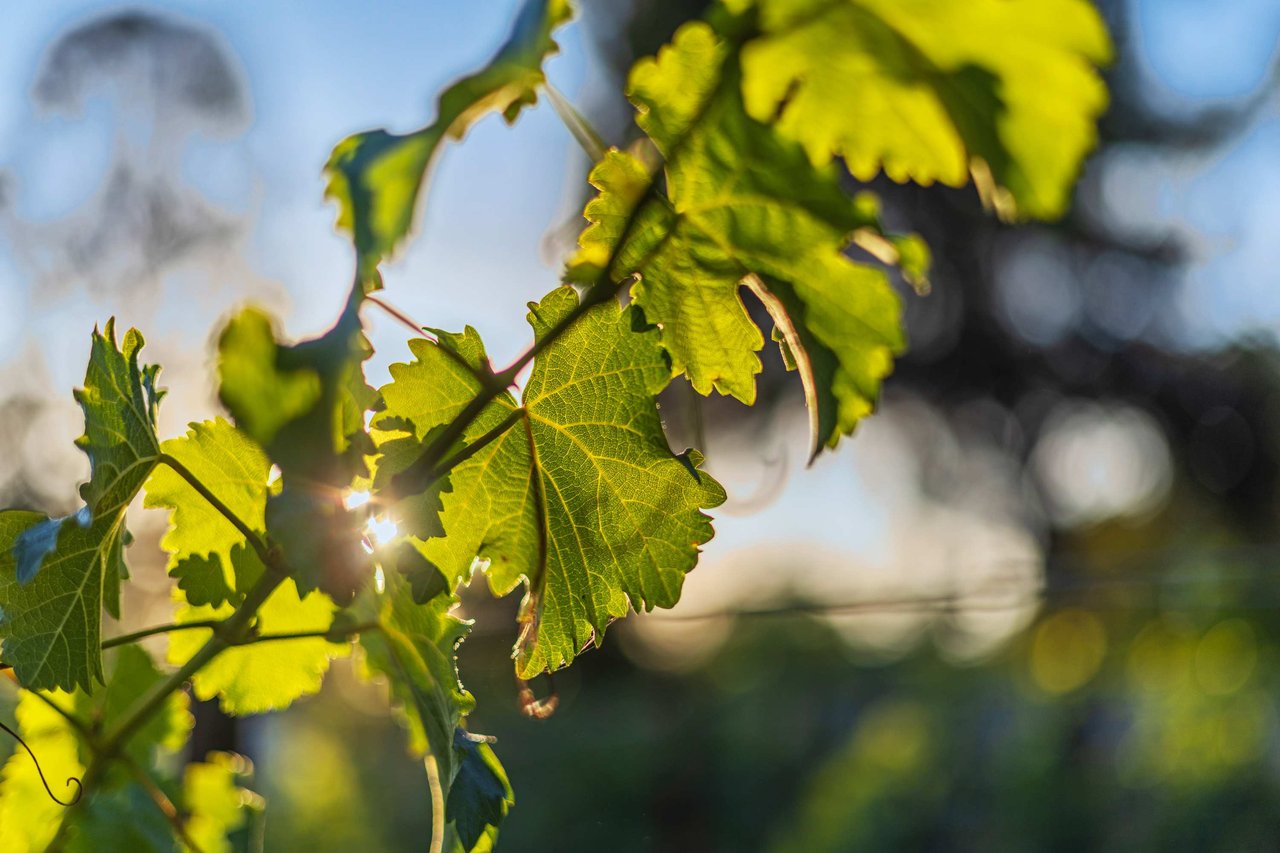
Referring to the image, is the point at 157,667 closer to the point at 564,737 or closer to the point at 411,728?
the point at 411,728

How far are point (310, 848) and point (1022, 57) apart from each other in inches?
197

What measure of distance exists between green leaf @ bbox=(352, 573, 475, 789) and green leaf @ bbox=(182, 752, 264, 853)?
278 mm

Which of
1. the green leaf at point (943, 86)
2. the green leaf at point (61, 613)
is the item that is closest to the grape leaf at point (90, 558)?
the green leaf at point (61, 613)

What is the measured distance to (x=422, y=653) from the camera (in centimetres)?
35

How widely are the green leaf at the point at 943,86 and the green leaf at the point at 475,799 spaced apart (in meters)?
0.21

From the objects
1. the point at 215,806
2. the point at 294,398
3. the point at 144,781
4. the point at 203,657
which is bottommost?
the point at 215,806

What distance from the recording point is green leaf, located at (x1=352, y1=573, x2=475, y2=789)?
333mm

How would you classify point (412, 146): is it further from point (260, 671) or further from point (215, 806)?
point (215, 806)

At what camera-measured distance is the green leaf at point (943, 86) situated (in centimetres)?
21

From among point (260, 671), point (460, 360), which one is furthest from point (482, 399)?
point (260, 671)

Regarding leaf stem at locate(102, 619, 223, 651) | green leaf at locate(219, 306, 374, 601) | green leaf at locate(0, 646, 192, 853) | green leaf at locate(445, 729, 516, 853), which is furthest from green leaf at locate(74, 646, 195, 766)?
green leaf at locate(219, 306, 374, 601)

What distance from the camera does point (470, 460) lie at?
35 cm

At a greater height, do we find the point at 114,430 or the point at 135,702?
the point at 114,430

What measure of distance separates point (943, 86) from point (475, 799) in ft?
0.78
